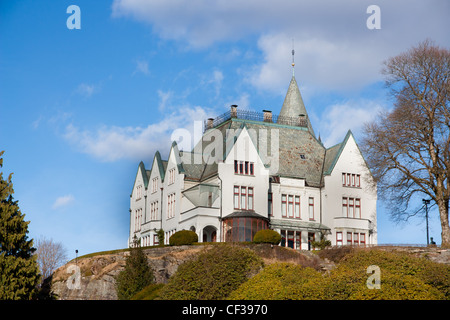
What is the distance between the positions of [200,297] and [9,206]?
1873cm

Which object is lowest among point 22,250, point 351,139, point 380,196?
point 22,250

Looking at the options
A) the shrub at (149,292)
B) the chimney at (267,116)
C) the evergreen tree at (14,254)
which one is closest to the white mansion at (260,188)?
the chimney at (267,116)

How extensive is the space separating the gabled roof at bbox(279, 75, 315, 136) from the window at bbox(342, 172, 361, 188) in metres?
11.0

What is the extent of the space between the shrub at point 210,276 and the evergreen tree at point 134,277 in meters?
8.05

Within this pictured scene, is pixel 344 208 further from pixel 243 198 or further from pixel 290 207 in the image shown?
pixel 243 198

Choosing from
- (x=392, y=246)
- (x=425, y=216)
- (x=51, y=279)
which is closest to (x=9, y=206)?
(x=51, y=279)

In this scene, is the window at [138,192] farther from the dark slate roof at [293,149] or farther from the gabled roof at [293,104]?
the gabled roof at [293,104]

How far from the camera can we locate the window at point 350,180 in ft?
246

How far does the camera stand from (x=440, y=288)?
4812cm

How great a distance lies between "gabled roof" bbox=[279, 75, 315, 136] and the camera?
8581 centimetres

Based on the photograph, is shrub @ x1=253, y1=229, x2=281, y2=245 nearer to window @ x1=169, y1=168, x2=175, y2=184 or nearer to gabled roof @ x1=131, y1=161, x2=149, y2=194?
window @ x1=169, y1=168, x2=175, y2=184

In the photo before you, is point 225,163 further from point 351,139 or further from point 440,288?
point 440,288

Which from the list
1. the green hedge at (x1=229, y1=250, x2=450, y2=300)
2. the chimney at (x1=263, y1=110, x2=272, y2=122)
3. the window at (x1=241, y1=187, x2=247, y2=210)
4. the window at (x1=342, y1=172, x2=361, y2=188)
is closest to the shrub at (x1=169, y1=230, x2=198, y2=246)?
the window at (x1=241, y1=187, x2=247, y2=210)
